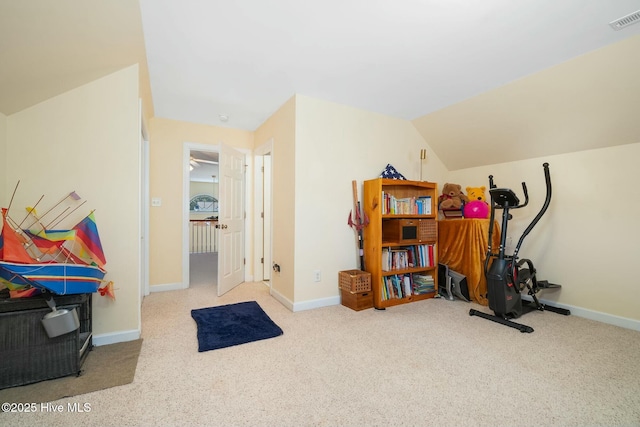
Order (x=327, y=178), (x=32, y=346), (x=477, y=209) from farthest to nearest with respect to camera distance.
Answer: (x=477, y=209)
(x=327, y=178)
(x=32, y=346)

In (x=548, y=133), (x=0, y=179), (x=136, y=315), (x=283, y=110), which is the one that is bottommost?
(x=136, y=315)

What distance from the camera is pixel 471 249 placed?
3.28 metres

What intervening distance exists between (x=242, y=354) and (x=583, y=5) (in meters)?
3.34

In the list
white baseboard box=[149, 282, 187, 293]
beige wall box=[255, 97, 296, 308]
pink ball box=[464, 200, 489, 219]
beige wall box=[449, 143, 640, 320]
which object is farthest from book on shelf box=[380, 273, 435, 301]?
white baseboard box=[149, 282, 187, 293]

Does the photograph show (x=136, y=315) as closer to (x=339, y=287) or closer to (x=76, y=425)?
(x=76, y=425)

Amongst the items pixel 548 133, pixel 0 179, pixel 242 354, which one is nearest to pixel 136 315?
pixel 242 354

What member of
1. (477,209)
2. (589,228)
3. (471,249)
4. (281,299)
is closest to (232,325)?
(281,299)

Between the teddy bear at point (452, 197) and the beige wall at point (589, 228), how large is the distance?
70 cm

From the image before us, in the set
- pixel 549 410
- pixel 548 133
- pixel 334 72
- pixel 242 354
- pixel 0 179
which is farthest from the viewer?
pixel 548 133

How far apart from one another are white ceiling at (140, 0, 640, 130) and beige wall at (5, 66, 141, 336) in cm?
61

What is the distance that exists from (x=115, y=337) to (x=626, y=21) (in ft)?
14.6

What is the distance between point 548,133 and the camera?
295 centimetres

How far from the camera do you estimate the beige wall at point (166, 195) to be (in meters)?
3.67

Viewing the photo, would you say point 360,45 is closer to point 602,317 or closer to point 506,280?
point 506,280
